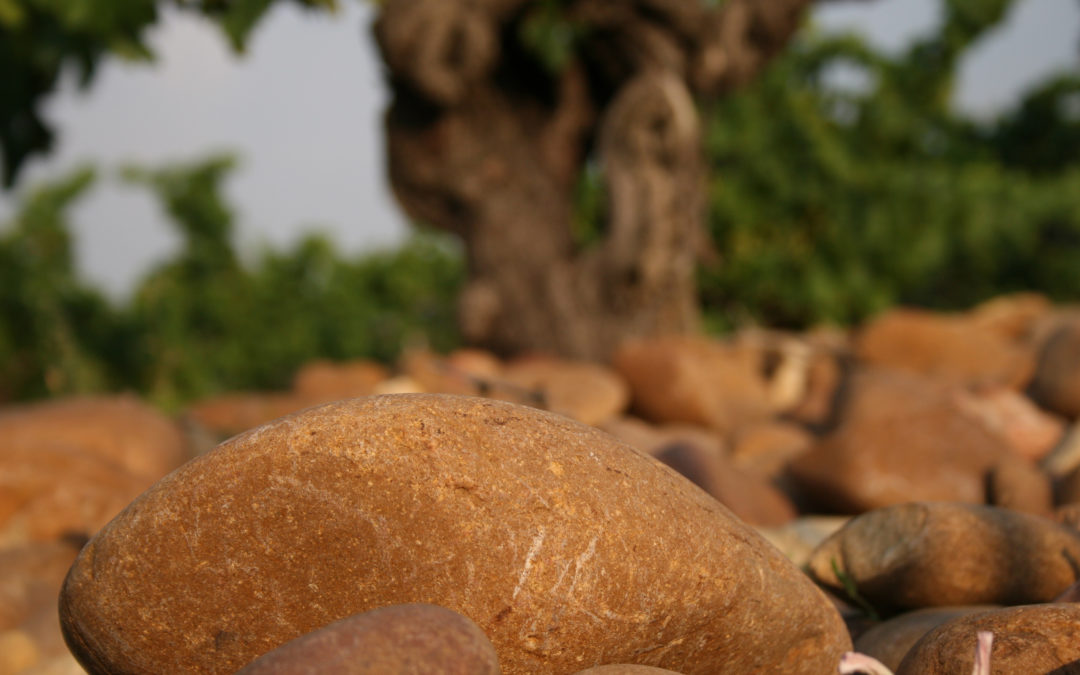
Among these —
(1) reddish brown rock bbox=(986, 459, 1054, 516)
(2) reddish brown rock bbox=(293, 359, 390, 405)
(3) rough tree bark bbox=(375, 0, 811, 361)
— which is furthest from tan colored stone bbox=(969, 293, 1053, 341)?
(2) reddish brown rock bbox=(293, 359, 390, 405)

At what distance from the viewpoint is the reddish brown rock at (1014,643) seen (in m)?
1.83

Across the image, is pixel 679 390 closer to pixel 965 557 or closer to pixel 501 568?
pixel 965 557

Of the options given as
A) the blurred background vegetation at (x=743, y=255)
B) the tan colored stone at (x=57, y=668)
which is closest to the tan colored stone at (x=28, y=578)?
the tan colored stone at (x=57, y=668)

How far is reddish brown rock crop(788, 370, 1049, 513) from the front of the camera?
391 cm

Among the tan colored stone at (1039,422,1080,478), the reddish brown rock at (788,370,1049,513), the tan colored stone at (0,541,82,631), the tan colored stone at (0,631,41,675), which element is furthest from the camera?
the tan colored stone at (1039,422,1080,478)

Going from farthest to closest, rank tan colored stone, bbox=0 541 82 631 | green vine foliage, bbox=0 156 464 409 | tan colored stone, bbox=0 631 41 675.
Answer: green vine foliage, bbox=0 156 464 409, tan colored stone, bbox=0 541 82 631, tan colored stone, bbox=0 631 41 675

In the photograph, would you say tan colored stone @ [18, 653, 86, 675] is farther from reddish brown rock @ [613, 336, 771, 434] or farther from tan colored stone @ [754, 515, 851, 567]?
reddish brown rock @ [613, 336, 771, 434]

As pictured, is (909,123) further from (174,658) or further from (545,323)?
(174,658)

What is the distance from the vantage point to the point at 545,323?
8.17 m

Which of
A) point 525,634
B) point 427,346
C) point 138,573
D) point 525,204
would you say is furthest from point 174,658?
point 427,346

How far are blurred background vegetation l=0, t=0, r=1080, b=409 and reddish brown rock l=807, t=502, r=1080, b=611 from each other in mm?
8023

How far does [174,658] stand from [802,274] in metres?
12.6

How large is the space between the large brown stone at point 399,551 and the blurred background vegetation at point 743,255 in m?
8.33

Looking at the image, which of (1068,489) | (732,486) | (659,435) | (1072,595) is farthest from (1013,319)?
(1072,595)
